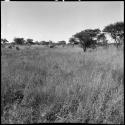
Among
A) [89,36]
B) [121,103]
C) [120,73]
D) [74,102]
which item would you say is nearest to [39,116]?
[74,102]

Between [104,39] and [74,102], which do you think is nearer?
[74,102]

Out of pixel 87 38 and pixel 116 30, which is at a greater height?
pixel 116 30

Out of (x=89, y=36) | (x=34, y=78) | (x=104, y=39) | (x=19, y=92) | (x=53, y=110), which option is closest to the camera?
(x=53, y=110)

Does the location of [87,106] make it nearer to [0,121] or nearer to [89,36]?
[0,121]

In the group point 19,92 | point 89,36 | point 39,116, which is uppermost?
point 89,36

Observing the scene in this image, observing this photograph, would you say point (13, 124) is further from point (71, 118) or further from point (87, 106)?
point (87, 106)

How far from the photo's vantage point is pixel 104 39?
20.6m

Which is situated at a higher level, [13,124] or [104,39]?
[104,39]

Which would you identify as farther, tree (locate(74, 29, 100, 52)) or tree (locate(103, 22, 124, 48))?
tree (locate(74, 29, 100, 52))

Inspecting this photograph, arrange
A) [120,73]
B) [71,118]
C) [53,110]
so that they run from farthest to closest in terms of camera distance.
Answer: [120,73]
[53,110]
[71,118]

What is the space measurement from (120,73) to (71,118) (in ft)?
9.35

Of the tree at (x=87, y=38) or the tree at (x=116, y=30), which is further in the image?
the tree at (x=87, y=38)

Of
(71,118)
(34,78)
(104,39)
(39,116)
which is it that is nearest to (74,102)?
(71,118)

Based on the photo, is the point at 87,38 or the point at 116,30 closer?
the point at 116,30
